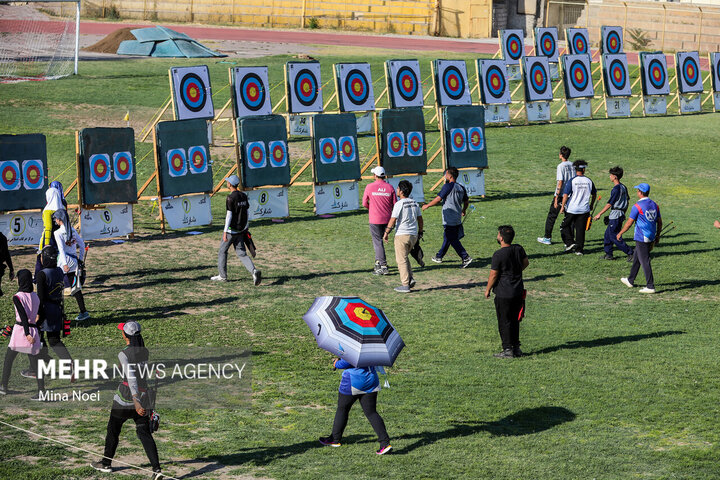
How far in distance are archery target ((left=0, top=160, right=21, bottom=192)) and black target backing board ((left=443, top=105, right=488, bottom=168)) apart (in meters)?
11.2

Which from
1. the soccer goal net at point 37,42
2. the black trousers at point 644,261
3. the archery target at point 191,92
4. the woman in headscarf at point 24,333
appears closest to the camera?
the woman in headscarf at point 24,333

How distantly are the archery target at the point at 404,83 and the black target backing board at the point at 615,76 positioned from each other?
11115mm

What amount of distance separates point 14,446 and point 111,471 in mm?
1279

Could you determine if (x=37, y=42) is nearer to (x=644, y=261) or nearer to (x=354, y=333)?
(x=644, y=261)

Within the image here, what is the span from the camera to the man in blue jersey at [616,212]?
19.5 m

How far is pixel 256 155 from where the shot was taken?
23.0 meters

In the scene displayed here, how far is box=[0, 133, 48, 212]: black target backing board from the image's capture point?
19.7 m

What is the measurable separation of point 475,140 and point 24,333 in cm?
1608

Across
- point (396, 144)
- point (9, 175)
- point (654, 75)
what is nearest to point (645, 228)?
point (396, 144)

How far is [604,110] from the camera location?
131 feet

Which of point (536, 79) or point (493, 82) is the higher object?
point (536, 79)

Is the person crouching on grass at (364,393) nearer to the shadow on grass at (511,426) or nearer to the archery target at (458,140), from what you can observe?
the shadow on grass at (511,426)

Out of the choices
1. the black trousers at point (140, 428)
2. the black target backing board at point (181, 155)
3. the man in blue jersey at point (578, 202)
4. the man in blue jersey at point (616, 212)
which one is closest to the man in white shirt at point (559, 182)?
the man in blue jersey at point (578, 202)

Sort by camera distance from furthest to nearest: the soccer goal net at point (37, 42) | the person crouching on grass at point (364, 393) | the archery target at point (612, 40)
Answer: the archery target at point (612, 40)
the soccer goal net at point (37, 42)
the person crouching on grass at point (364, 393)
